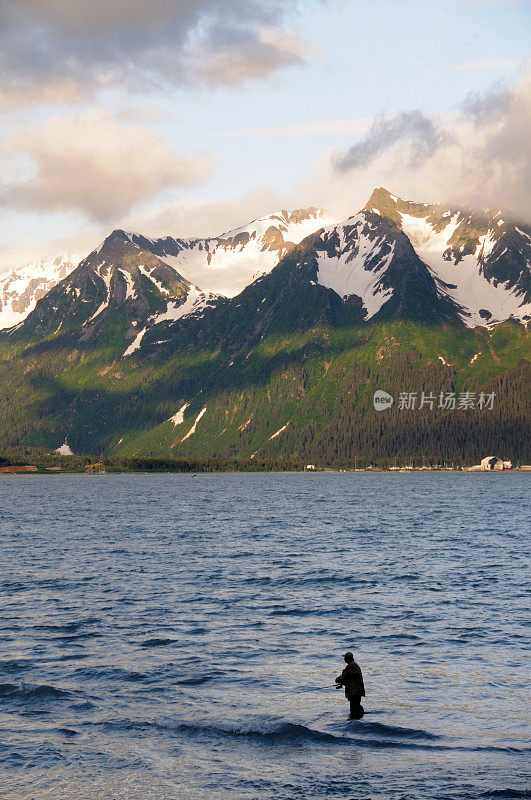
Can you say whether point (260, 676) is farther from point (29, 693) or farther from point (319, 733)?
point (29, 693)

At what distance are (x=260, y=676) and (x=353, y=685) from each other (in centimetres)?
919

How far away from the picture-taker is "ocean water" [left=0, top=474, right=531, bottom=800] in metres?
36.0

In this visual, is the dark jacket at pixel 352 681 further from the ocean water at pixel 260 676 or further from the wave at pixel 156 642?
the wave at pixel 156 642

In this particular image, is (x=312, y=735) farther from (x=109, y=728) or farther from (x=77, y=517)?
(x=77, y=517)

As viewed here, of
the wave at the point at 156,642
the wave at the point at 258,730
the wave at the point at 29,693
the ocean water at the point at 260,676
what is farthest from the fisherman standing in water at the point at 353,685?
the wave at the point at 156,642

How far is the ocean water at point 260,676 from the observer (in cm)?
3603

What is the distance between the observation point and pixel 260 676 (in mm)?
50969

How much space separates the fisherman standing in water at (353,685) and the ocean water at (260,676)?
0.87 meters

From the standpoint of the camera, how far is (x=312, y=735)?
135 feet

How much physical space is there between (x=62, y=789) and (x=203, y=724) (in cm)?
925

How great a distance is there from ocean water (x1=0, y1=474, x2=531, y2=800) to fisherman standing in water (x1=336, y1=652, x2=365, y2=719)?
874 millimetres

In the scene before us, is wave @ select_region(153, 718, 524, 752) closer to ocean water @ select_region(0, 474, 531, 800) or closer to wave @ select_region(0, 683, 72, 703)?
ocean water @ select_region(0, 474, 531, 800)

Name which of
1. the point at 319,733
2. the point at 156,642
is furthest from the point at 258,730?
the point at 156,642

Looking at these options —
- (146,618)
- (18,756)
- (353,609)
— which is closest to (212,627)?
(146,618)
